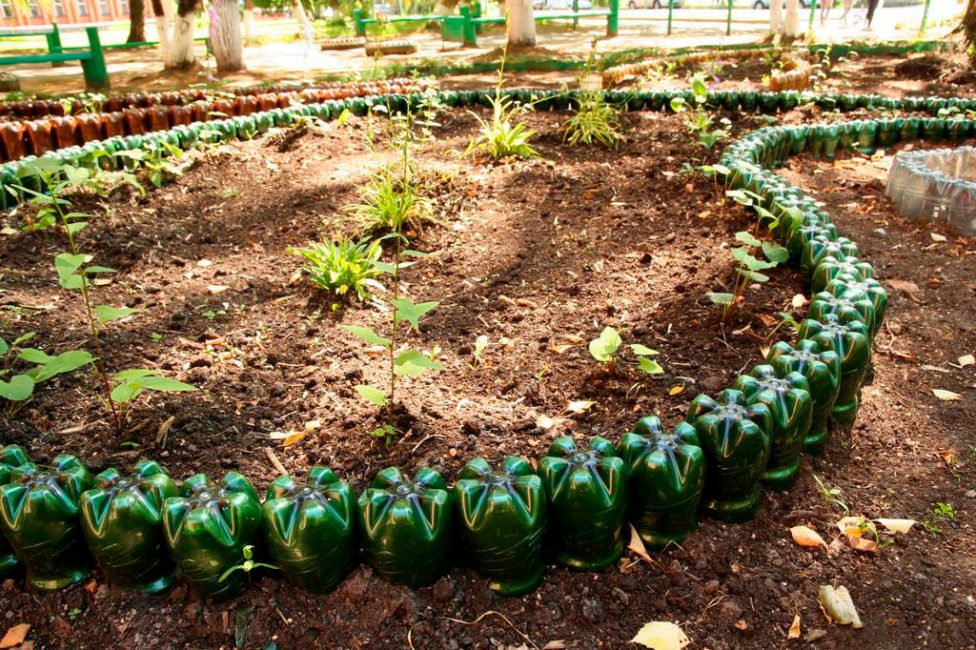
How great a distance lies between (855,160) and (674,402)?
430cm

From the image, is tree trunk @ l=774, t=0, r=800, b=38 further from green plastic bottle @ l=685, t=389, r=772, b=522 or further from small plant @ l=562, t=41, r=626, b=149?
green plastic bottle @ l=685, t=389, r=772, b=522

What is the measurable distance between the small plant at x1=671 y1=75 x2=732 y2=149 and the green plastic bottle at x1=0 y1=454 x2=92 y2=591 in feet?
15.6

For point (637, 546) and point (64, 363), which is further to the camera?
point (64, 363)

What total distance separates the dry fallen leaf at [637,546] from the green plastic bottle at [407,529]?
0.53 m

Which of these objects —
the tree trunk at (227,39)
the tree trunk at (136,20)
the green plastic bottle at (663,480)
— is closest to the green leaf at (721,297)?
the green plastic bottle at (663,480)

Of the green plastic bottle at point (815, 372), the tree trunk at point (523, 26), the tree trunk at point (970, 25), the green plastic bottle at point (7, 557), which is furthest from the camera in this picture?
the tree trunk at point (523, 26)

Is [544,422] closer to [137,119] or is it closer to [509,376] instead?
[509,376]

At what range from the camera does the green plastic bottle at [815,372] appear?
7.38 feet

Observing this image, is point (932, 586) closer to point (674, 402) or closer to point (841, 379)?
point (841, 379)

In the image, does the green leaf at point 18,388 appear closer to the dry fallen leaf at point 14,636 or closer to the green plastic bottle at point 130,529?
the green plastic bottle at point 130,529

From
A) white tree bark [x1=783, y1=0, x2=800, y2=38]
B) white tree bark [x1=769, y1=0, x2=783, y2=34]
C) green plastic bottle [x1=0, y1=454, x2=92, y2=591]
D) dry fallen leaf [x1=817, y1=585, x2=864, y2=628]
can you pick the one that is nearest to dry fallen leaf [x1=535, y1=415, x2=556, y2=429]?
dry fallen leaf [x1=817, y1=585, x2=864, y2=628]

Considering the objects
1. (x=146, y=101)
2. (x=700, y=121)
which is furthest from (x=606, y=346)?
(x=146, y=101)

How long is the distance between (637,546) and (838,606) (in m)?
0.53

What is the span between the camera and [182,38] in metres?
11.9
